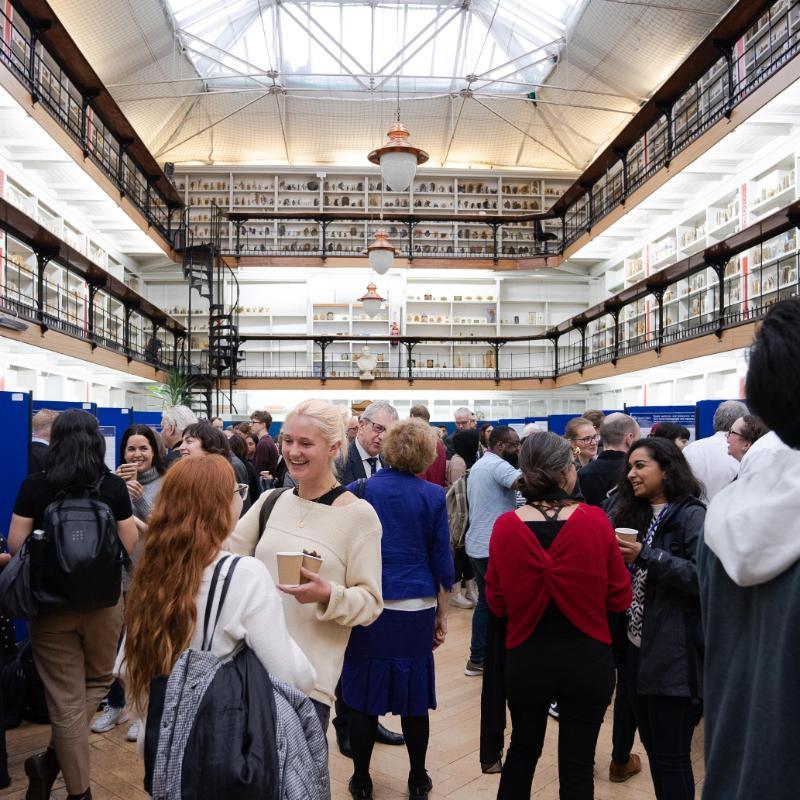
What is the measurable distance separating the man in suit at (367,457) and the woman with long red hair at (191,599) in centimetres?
182

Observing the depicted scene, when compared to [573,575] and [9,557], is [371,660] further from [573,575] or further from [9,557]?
[9,557]

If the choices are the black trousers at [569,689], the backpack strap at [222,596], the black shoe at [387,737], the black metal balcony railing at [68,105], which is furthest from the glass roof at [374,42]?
the backpack strap at [222,596]

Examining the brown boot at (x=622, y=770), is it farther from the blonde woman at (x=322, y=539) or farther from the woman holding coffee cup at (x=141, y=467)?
the woman holding coffee cup at (x=141, y=467)

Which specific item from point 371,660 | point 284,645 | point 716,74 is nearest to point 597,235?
point 716,74

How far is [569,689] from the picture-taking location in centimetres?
239

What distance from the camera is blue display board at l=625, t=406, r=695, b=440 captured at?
681 centimetres

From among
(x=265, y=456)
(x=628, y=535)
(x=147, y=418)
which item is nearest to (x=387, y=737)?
(x=628, y=535)

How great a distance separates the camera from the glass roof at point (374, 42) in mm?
18766

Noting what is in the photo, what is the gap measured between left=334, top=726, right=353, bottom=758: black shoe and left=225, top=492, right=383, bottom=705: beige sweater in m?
1.59

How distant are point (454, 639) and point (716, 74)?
44.6 feet

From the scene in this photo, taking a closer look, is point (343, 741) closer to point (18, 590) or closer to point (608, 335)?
point (18, 590)

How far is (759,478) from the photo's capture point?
113cm

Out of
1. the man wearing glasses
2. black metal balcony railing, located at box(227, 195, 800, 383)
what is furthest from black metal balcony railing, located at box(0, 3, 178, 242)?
the man wearing glasses

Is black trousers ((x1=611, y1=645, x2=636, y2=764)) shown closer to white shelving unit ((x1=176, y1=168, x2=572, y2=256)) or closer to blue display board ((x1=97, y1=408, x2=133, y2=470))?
blue display board ((x1=97, y1=408, x2=133, y2=470))
